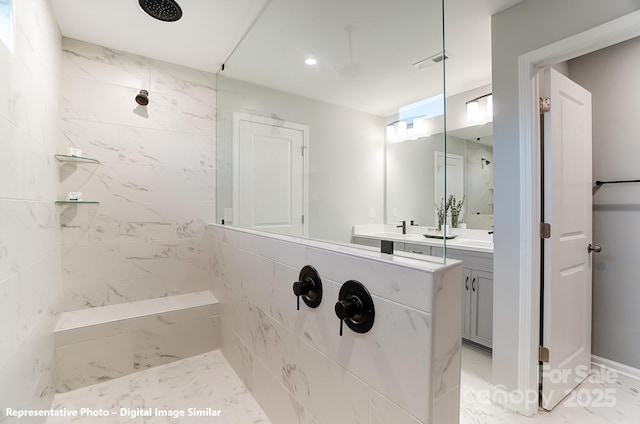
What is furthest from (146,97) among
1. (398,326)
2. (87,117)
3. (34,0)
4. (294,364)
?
(398,326)

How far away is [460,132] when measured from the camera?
2662mm

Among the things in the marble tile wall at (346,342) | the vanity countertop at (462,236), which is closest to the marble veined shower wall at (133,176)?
the marble tile wall at (346,342)

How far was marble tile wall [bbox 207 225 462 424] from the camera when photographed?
775 millimetres

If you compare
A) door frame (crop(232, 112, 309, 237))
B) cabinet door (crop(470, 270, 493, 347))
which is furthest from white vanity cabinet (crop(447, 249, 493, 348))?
door frame (crop(232, 112, 309, 237))

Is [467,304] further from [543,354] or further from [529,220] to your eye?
[529,220]

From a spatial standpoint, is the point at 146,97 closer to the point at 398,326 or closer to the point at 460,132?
the point at 398,326

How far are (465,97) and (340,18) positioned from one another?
5.04 ft

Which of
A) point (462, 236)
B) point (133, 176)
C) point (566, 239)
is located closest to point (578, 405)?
point (566, 239)

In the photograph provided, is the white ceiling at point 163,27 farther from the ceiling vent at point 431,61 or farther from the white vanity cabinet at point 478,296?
the white vanity cabinet at point 478,296

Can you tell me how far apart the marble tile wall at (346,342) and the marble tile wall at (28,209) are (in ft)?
3.22

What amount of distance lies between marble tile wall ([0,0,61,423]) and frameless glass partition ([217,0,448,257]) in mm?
1118

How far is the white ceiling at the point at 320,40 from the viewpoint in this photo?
166 cm

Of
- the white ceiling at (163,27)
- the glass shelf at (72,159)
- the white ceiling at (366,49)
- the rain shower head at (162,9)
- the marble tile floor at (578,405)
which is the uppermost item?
the white ceiling at (163,27)

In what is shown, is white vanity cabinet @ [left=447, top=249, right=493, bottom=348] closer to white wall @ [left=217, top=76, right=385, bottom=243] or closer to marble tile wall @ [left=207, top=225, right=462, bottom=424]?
white wall @ [left=217, top=76, right=385, bottom=243]
